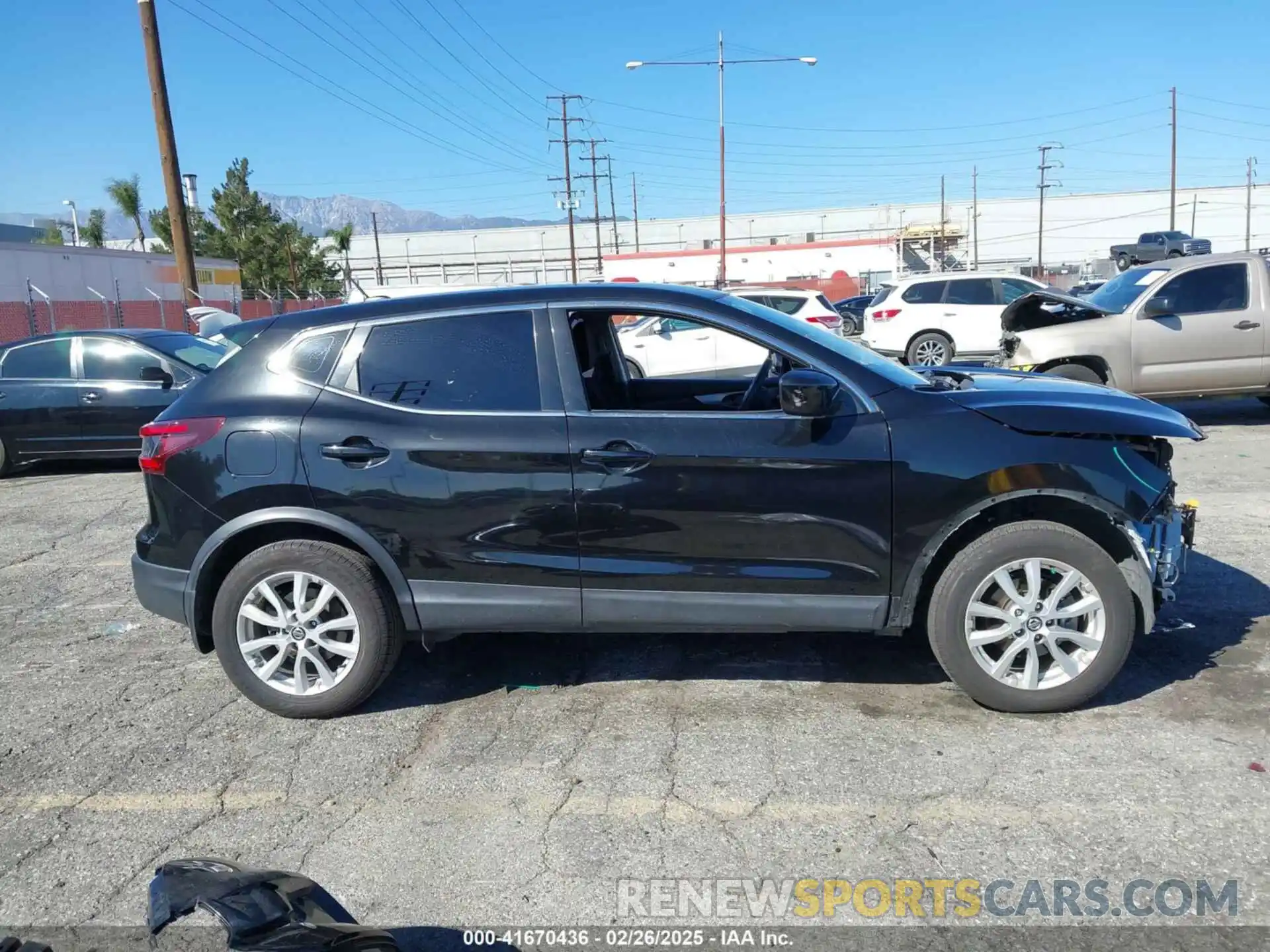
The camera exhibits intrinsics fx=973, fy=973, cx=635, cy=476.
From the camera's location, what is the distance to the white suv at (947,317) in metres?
16.0

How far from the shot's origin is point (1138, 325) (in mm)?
9875

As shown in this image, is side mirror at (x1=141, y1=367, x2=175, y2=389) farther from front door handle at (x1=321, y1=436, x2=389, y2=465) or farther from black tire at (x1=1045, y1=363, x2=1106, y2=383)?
black tire at (x1=1045, y1=363, x2=1106, y2=383)

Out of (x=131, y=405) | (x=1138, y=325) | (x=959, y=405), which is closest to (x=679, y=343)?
(x=1138, y=325)

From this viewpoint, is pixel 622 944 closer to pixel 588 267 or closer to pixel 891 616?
pixel 891 616

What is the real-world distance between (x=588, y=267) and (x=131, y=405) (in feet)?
207

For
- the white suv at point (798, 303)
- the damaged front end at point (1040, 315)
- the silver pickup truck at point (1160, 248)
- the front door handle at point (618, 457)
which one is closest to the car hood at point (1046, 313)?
the damaged front end at point (1040, 315)

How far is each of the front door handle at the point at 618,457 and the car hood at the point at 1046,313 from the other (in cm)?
705

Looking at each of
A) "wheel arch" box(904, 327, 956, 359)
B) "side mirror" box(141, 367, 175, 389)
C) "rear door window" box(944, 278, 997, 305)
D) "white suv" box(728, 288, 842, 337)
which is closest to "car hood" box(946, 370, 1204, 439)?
"side mirror" box(141, 367, 175, 389)

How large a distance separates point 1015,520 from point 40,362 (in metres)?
10.2

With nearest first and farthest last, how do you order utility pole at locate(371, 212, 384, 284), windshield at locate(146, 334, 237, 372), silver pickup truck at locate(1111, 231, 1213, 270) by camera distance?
windshield at locate(146, 334, 237, 372) < silver pickup truck at locate(1111, 231, 1213, 270) < utility pole at locate(371, 212, 384, 284)

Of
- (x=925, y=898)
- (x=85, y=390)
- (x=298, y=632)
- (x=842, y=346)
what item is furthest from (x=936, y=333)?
(x=925, y=898)

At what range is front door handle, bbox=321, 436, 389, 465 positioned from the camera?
13.3ft

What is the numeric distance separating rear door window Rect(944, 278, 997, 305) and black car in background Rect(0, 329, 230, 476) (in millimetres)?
11564

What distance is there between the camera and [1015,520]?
3.98m
